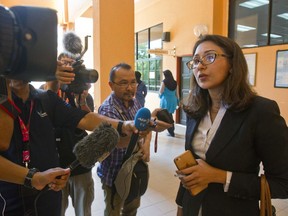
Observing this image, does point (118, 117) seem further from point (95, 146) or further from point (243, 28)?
point (243, 28)

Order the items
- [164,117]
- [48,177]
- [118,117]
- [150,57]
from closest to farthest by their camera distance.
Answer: [48,177] < [164,117] < [118,117] < [150,57]

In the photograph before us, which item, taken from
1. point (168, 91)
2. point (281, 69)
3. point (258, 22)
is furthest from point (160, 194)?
point (258, 22)

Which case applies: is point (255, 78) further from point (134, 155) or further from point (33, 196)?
point (33, 196)

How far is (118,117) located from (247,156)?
0.89 meters

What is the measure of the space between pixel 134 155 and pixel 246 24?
492cm

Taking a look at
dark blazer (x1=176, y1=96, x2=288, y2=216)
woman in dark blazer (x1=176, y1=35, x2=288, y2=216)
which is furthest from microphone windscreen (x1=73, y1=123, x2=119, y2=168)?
dark blazer (x1=176, y1=96, x2=288, y2=216)

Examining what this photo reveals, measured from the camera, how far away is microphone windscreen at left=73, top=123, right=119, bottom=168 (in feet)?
2.87

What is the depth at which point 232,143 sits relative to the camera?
38.5 inches

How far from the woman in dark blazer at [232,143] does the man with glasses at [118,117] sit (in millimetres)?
592

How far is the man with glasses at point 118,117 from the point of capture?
160 cm

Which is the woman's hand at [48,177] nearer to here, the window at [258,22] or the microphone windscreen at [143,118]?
the microphone windscreen at [143,118]

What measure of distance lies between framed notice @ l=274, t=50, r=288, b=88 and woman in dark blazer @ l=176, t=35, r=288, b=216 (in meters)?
4.06

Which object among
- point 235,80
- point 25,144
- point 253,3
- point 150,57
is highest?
point 253,3

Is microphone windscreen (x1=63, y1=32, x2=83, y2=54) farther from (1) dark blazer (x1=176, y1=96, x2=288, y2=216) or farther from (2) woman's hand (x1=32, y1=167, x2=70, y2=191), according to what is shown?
(1) dark blazer (x1=176, y1=96, x2=288, y2=216)
